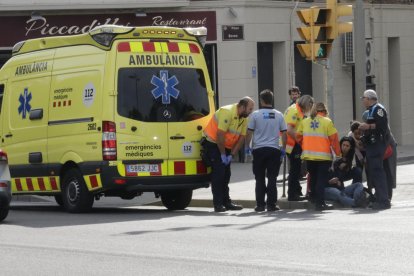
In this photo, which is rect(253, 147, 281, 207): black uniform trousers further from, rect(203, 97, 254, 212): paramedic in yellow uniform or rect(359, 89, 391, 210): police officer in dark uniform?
rect(359, 89, 391, 210): police officer in dark uniform

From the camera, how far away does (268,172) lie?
1762cm

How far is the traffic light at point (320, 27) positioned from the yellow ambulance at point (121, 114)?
81.8 inches

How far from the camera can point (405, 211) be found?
642 inches

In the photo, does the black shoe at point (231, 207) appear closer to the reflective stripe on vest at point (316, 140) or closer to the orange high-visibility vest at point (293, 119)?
→ the orange high-visibility vest at point (293, 119)

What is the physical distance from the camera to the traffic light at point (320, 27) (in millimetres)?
19531

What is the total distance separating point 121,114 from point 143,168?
2.76 ft

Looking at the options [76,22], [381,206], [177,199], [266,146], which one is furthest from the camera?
[76,22]

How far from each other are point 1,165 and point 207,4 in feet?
48.2

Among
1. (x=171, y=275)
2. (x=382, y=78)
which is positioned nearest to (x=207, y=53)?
(x=382, y=78)

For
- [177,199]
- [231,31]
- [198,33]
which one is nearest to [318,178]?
[177,199]

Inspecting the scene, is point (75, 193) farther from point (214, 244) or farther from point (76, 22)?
point (76, 22)

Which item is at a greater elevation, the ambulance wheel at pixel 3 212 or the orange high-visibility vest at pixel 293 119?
the orange high-visibility vest at pixel 293 119

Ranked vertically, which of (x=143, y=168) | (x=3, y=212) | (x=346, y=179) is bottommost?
(x=3, y=212)

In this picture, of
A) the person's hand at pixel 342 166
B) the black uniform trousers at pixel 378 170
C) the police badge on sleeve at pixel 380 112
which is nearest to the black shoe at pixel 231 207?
the person's hand at pixel 342 166
